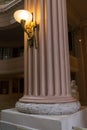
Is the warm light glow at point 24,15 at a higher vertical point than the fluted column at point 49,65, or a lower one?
higher

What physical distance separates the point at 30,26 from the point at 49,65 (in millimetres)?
681

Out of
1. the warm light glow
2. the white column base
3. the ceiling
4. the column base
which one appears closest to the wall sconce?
the warm light glow

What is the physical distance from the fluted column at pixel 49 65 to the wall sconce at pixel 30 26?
0.07 metres

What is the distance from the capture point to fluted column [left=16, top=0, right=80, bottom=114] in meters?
2.35

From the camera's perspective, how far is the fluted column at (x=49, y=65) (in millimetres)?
2348

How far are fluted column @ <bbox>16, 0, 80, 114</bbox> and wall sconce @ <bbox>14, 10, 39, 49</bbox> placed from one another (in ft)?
0.23

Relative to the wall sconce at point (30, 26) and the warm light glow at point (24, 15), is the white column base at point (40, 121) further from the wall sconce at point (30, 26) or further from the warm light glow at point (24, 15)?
the warm light glow at point (24, 15)

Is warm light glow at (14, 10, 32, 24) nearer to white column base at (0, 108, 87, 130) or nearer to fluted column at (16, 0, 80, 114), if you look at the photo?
fluted column at (16, 0, 80, 114)

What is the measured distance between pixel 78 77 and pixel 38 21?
14.7ft

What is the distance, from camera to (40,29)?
2557 millimetres

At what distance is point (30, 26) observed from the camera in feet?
8.63

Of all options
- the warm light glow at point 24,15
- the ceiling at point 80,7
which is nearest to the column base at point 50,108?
the warm light glow at point 24,15

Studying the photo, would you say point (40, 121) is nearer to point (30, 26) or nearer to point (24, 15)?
point (30, 26)

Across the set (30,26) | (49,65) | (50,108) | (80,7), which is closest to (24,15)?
(30,26)
